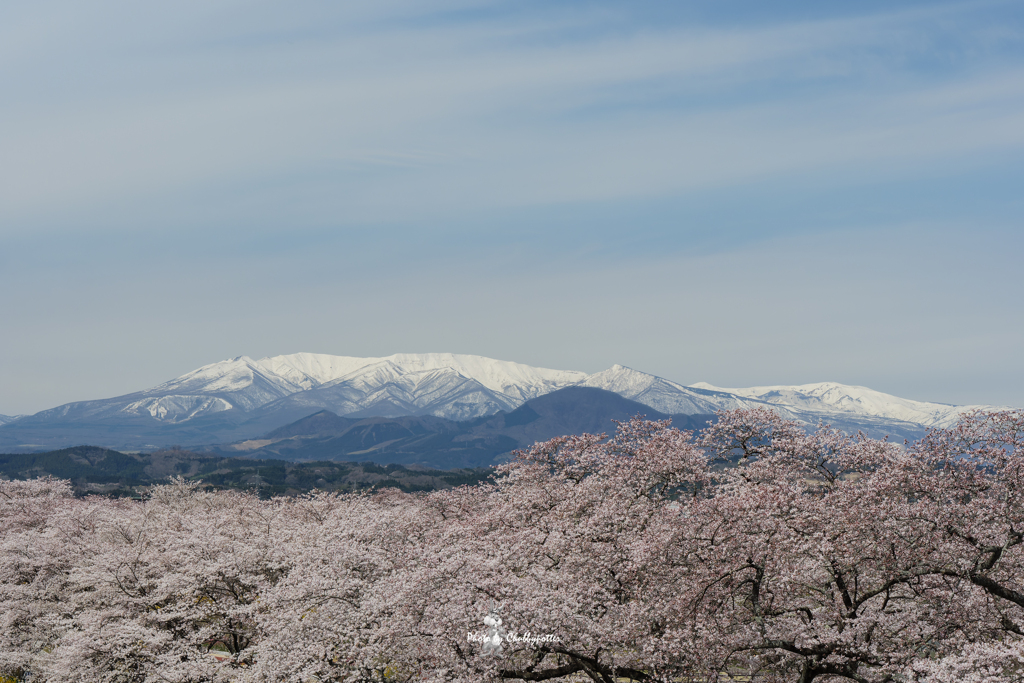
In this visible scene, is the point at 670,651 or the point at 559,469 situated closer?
the point at 670,651

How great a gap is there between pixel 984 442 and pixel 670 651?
482 inches

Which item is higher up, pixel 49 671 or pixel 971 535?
pixel 971 535

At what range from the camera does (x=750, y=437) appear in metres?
33.1

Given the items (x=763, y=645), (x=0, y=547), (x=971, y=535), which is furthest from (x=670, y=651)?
(x=0, y=547)

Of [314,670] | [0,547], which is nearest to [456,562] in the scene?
[314,670]

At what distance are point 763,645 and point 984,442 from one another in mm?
9742

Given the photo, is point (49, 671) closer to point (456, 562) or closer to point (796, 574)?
point (456, 562)

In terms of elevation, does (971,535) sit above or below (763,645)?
above

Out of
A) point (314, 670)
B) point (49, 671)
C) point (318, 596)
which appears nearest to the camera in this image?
point (314, 670)

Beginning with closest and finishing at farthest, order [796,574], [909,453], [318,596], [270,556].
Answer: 1. [796,574]
2. [909,453]
3. [318,596]
4. [270,556]

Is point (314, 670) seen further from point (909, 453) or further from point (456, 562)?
point (909, 453)

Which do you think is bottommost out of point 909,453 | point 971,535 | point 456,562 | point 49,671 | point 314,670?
point 49,671

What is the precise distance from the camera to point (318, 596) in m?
30.1

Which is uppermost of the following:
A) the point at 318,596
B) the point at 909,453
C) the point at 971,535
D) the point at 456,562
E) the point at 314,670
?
the point at 909,453
